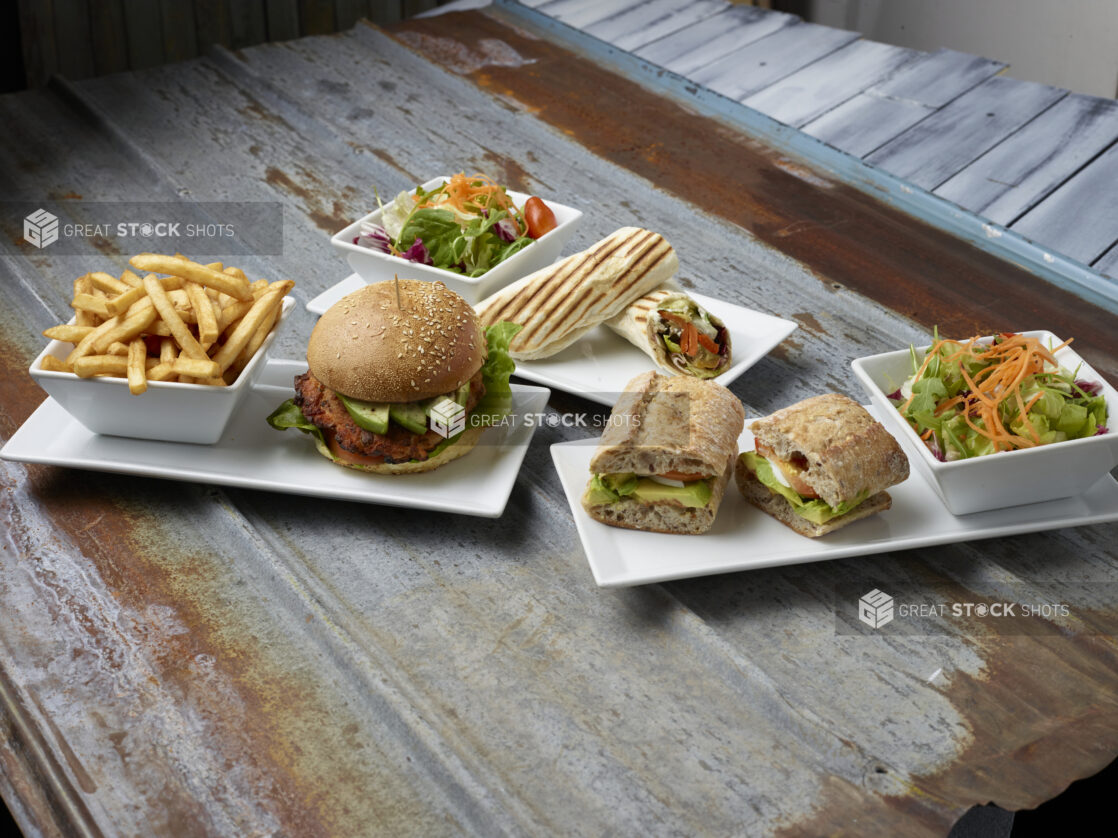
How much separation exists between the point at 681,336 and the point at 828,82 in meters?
1.99

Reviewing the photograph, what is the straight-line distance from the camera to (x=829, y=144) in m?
3.67

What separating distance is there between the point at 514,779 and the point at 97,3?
5.11 metres

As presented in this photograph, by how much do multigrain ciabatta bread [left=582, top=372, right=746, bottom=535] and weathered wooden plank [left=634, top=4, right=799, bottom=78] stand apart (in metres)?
2.46

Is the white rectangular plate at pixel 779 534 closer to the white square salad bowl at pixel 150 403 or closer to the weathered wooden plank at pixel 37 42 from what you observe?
the white square salad bowl at pixel 150 403

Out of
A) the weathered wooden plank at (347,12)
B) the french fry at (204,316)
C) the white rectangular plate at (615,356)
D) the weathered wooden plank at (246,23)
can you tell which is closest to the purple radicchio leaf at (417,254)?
the white rectangular plate at (615,356)

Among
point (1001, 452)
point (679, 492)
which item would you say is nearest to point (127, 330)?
point (679, 492)

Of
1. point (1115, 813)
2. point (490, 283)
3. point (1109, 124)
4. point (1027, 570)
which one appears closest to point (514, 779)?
point (1027, 570)

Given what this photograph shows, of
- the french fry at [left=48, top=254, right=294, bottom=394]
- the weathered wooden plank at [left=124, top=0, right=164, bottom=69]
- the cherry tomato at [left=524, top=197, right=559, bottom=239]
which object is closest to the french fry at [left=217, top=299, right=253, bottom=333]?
the french fry at [left=48, top=254, right=294, bottom=394]

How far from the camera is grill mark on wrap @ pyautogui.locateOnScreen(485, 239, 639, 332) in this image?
2.59 meters

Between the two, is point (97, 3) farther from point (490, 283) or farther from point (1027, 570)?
point (1027, 570)

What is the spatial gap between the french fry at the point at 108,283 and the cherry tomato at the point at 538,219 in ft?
3.64

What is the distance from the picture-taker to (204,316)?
218 cm

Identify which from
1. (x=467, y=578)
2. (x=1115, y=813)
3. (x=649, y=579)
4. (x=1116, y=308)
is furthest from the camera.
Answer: (x=1116, y=308)

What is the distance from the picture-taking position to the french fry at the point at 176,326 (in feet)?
7.02
